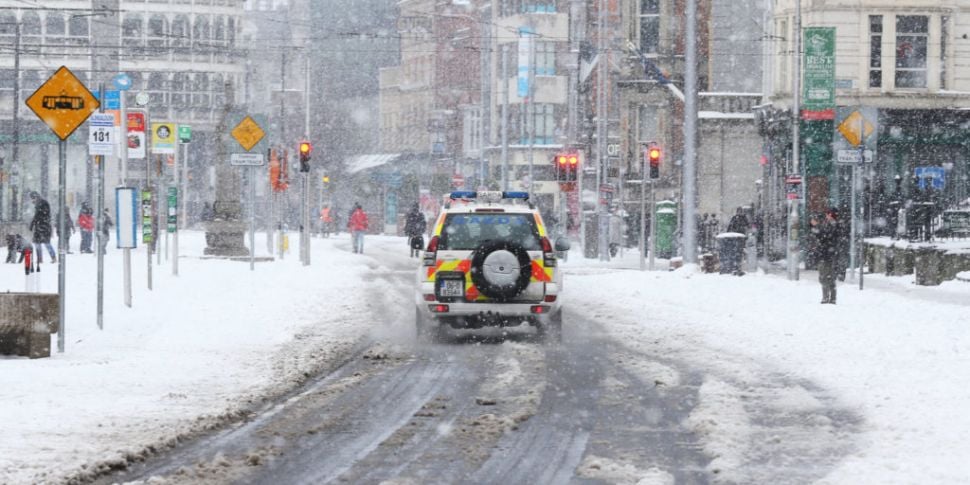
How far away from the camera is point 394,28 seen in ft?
353

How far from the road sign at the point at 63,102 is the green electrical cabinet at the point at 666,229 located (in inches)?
1349

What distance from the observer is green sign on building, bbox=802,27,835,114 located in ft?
118

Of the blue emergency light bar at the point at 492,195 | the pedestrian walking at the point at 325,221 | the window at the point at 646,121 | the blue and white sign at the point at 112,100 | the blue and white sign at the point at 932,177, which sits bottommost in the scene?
the pedestrian walking at the point at 325,221

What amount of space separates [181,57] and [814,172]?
4696 cm

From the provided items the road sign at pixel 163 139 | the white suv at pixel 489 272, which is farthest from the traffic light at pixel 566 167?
the white suv at pixel 489 272

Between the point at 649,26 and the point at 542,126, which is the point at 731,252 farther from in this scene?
the point at 542,126

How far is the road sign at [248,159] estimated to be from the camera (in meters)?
33.6

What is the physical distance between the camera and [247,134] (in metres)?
33.4

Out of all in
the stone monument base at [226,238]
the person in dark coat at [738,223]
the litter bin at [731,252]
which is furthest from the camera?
Result: the person in dark coat at [738,223]

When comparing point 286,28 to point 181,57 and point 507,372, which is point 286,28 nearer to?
point 181,57

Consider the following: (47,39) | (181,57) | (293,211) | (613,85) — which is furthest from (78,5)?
(613,85)

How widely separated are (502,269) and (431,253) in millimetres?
1044

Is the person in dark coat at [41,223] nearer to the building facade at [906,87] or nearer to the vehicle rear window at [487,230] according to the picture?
the vehicle rear window at [487,230]

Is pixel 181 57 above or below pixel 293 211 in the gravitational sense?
above
